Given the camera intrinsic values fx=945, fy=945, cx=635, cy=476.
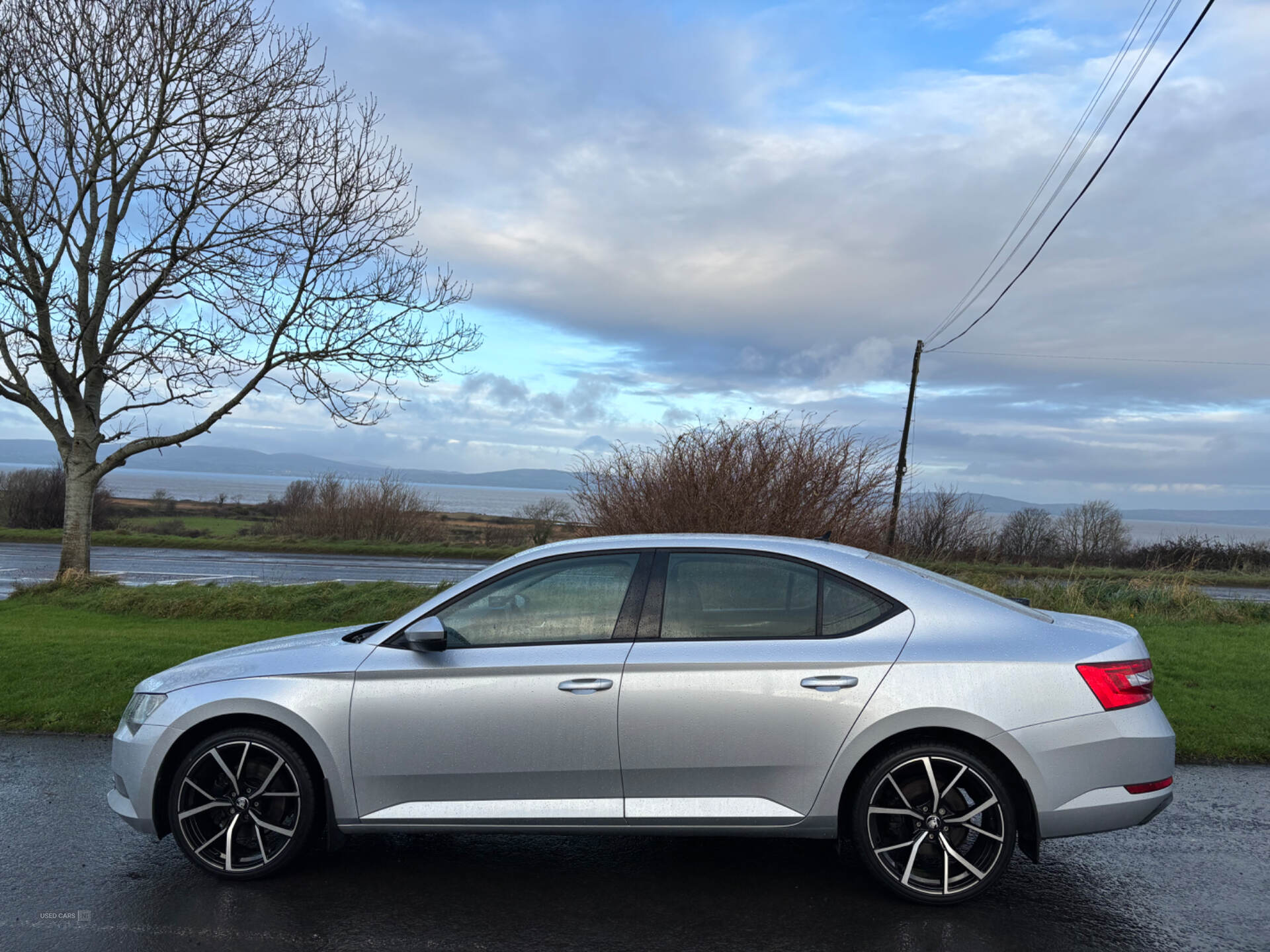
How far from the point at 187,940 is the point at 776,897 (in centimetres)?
241

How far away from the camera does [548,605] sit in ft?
14.6

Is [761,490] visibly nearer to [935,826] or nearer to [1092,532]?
[935,826]

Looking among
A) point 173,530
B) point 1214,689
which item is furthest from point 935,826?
point 173,530

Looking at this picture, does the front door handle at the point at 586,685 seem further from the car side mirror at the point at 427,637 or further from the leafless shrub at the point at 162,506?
the leafless shrub at the point at 162,506

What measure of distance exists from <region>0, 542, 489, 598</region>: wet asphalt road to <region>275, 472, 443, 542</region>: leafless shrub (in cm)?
378

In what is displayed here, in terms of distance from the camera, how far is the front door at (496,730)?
13.5 feet

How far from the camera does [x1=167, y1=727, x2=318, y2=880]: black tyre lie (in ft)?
14.0

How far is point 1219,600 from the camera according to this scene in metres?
14.2

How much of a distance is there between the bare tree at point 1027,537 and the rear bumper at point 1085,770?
25761 mm

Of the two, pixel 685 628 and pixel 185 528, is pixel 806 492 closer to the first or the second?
pixel 685 628

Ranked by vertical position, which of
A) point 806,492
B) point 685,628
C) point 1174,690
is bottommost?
point 1174,690

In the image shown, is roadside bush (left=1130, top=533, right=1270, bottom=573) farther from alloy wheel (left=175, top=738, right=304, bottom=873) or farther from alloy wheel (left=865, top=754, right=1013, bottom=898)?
alloy wheel (left=175, top=738, right=304, bottom=873)

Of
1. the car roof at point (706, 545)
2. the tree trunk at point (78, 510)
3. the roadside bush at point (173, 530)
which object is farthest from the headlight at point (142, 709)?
the roadside bush at point (173, 530)

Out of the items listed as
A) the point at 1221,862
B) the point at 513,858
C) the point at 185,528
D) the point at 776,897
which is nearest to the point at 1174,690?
the point at 1221,862
